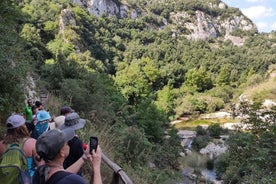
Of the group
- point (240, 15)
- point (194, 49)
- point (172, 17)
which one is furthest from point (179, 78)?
point (240, 15)

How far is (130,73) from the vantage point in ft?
201

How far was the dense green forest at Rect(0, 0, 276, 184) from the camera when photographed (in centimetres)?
691

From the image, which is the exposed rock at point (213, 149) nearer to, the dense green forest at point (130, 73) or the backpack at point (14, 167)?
the dense green forest at point (130, 73)

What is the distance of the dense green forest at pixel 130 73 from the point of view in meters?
6.91

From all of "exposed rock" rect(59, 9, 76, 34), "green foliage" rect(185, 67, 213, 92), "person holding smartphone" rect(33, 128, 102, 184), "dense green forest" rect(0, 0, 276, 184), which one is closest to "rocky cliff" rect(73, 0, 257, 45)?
"dense green forest" rect(0, 0, 276, 184)

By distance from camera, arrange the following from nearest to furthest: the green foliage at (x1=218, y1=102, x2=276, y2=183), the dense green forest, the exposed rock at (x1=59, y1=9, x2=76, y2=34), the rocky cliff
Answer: the green foliage at (x1=218, y1=102, x2=276, y2=183) < the dense green forest < the exposed rock at (x1=59, y1=9, x2=76, y2=34) < the rocky cliff

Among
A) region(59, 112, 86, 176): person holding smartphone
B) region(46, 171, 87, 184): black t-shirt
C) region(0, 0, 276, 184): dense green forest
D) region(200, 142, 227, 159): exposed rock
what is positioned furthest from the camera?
region(200, 142, 227, 159): exposed rock

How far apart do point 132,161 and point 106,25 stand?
85.0m

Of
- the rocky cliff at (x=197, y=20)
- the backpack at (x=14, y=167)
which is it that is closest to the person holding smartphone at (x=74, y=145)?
the backpack at (x=14, y=167)

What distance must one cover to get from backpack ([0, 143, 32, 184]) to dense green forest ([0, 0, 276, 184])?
2745 mm

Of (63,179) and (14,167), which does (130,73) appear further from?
(63,179)

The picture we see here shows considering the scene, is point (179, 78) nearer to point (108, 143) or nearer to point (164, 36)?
point (164, 36)

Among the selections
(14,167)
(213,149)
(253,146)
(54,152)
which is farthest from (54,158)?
(213,149)

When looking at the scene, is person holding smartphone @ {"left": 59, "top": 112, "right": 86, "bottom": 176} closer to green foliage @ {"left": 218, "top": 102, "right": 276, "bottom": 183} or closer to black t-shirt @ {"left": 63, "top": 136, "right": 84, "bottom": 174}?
black t-shirt @ {"left": 63, "top": 136, "right": 84, "bottom": 174}
